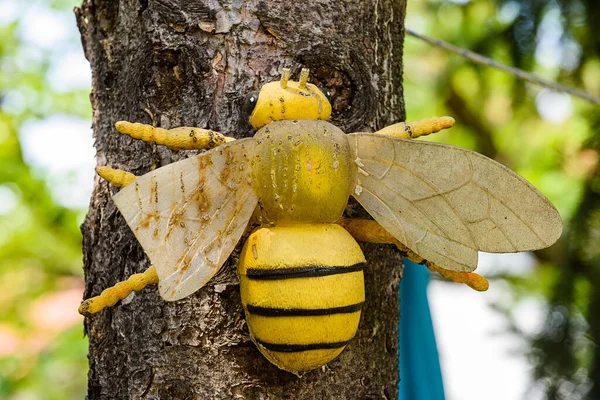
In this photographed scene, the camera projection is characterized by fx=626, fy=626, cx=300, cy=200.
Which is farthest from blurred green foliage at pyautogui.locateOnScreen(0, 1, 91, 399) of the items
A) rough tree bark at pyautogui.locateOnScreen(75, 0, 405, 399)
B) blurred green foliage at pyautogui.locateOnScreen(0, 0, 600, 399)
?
rough tree bark at pyautogui.locateOnScreen(75, 0, 405, 399)

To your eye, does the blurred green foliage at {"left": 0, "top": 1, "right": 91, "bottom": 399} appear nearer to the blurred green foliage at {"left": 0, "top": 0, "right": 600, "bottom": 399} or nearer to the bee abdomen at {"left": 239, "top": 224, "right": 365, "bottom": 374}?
the blurred green foliage at {"left": 0, "top": 0, "right": 600, "bottom": 399}

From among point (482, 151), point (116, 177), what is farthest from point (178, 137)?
point (482, 151)

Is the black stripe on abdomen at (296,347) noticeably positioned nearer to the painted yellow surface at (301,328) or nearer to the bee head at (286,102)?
the painted yellow surface at (301,328)

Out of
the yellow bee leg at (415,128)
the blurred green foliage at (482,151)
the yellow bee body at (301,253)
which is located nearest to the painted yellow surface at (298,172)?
the yellow bee body at (301,253)

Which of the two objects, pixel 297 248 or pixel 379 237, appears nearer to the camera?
pixel 297 248

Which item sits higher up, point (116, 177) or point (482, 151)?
point (116, 177)

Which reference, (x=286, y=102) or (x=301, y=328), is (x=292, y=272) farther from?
(x=286, y=102)

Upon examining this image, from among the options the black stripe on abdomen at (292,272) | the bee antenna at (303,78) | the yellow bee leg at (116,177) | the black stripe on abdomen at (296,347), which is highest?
the bee antenna at (303,78)
